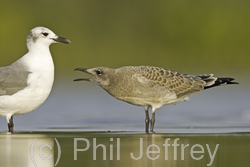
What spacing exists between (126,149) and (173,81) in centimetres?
267

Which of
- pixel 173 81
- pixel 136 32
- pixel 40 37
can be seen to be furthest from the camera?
pixel 136 32

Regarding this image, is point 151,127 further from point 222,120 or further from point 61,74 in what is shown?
point 61,74

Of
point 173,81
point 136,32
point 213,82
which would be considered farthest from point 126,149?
point 136,32

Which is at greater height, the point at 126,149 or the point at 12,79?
the point at 12,79

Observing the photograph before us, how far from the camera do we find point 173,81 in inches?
517

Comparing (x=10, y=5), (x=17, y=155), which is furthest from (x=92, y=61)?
(x=17, y=155)

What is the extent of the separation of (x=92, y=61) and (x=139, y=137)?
10.6m

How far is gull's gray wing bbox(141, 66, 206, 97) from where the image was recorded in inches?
509

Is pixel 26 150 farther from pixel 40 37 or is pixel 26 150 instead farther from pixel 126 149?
pixel 40 37

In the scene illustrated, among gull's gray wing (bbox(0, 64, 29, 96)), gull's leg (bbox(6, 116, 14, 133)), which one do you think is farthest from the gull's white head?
gull's leg (bbox(6, 116, 14, 133))

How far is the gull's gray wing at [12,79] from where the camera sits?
472 inches

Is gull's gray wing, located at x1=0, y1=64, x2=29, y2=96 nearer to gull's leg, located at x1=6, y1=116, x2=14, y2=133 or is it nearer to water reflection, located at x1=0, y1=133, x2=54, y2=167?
gull's leg, located at x1=6, y1=116, x2=14, y2=133

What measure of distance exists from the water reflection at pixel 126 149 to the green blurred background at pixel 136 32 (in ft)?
33.7

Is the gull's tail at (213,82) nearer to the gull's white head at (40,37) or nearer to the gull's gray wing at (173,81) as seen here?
the gull's gray wing at (173,81)
